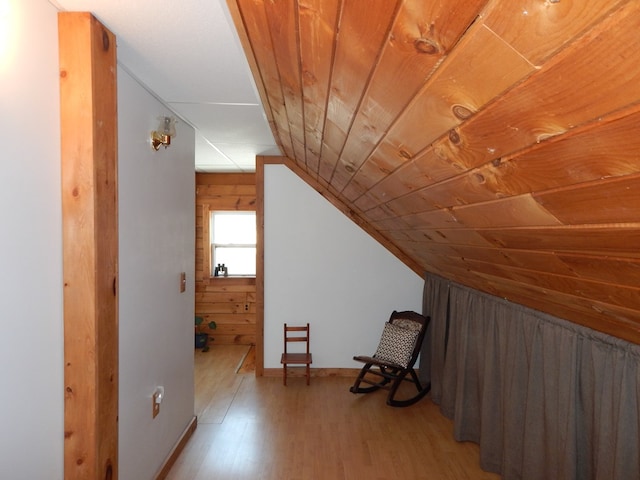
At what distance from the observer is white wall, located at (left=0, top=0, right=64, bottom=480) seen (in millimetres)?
1222

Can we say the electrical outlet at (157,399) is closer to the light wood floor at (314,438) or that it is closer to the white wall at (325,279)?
the light wood floor at (314,438)

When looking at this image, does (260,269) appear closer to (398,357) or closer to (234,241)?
(234,241)

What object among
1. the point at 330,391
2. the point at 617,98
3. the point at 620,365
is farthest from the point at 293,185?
the point at 617,98

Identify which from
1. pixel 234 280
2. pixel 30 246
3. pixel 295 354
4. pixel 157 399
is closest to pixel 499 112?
pixel 30 246

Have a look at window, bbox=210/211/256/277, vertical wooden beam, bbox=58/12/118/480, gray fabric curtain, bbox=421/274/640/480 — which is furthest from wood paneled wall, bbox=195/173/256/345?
vertical wooden beam, bbox=58/12/118/480

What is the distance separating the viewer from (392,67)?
93 cm

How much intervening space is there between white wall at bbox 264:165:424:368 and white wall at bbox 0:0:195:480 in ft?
6.93

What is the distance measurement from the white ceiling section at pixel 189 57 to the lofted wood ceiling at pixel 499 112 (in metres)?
0.16

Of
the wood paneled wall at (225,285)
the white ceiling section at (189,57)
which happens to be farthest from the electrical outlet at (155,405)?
the wood paneled wall at (225,285)

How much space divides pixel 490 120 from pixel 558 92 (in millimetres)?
197

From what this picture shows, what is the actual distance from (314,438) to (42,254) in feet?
7.59

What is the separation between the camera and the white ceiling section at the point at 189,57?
1396 mm

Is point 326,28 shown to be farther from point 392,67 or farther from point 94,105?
point 94,105

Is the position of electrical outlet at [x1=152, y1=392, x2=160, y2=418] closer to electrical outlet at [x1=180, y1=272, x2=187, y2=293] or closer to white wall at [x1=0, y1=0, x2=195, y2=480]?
white wall at [x1=0, y1=0, x2=195, y2=480]
